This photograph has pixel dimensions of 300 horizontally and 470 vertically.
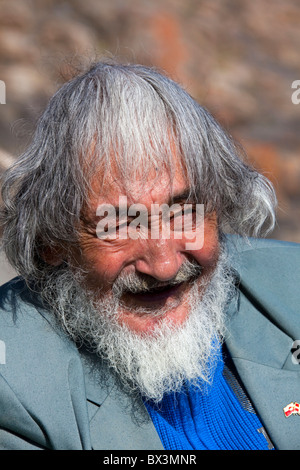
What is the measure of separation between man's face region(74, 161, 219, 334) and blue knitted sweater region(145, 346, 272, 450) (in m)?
0.33

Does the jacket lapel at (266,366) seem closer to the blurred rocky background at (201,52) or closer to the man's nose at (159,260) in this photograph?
the man's nose at (159,260)

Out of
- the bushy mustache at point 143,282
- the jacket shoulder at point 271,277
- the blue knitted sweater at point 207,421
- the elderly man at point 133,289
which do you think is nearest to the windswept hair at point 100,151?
the elderly man at point 133,289

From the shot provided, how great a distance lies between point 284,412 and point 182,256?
2.41 ft

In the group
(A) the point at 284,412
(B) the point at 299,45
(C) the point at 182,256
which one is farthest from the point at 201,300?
(B) the point at 299,45

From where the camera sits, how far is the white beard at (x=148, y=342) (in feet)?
7.47

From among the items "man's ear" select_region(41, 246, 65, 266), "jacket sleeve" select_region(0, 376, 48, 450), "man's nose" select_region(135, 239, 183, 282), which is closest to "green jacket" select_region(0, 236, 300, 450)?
"jacket sleeve" select_region(0, 376, 48, 450)

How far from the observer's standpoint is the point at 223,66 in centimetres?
555

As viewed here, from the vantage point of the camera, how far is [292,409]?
241 cm

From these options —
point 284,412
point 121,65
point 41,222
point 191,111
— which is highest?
point 121,65

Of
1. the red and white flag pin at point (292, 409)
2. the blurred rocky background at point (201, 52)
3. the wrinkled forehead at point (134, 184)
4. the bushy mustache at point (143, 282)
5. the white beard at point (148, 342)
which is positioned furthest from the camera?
the blurred rocky background at point (201, 52)

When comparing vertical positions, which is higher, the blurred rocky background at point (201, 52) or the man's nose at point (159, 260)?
the blurred rocky background at point (201, 52)

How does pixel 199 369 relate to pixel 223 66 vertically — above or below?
below

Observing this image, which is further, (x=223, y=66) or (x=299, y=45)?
(x=299, y=45)
